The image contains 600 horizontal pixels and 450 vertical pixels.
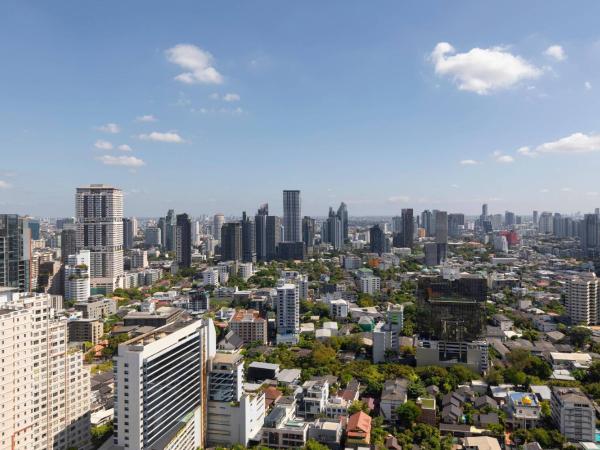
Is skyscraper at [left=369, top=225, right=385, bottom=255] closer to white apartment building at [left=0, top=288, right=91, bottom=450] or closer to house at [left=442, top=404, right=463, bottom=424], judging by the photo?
house at [left=442, top=404, right=463, bottom=424]

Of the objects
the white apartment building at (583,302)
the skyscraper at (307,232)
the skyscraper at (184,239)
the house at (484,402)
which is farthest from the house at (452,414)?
the skyscraper at (307,232)

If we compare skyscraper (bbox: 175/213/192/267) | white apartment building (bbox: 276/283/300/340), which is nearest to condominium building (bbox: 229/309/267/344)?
white apartment building (bbox: 276/283/300/340)

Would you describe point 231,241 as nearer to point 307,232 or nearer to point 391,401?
point 307,232

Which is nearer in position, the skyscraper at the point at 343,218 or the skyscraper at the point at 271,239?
the skyscraper at the point at 271,239

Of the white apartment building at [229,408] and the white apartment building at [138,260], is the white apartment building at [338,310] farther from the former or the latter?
the white apartment building at [138,260]

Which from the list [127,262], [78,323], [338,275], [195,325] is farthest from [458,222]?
[195,325]

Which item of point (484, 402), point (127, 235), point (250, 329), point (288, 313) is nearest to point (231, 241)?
point (127, 235)

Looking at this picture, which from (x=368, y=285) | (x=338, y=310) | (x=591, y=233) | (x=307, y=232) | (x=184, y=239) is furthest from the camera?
(x=307, y=232)
